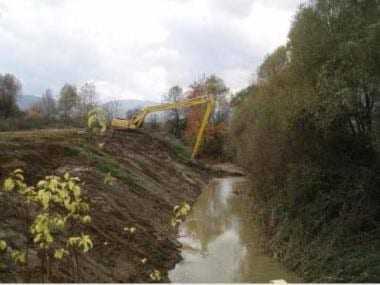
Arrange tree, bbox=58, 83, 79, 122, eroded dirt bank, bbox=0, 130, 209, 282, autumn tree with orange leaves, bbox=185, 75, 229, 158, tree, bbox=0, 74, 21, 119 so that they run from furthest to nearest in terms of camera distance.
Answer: tree, bbox=58, 83, 79, 122
autumn tree with orange leaves, bbox=185, 75, 229, 158
tree, bbox=0, 74, 21, 119
eroded dirt bank, bbox=0, 130, 209, 282

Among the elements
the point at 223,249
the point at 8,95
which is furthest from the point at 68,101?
the point at 223,249

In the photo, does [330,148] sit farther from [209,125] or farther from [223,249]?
[209,125]

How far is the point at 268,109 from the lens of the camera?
25750 mm

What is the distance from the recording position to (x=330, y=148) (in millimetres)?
19844

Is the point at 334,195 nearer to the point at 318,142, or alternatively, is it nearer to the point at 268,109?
the point at 318,142

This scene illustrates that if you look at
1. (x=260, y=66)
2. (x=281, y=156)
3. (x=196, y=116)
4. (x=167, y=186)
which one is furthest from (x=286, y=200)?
(x=196, y=116)

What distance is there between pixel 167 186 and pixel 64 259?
21.3 metres

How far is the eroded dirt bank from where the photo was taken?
14.4 meters

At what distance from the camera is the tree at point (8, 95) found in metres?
53.2

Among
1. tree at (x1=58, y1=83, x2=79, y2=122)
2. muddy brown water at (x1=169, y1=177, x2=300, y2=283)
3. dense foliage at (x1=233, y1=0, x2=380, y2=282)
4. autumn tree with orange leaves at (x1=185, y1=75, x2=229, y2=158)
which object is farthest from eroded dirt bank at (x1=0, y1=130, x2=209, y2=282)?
tree at (x1=58, y1=83, x2=79, y2=122)

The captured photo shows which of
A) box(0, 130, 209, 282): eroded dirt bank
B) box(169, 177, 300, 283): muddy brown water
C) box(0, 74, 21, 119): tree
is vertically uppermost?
box(0, 74, 21, 119): tree

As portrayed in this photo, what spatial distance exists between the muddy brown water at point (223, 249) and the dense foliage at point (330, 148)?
78 centimetres

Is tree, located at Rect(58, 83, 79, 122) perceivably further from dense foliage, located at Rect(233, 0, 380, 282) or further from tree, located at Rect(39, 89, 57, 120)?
dense foliage, located at Rect(233, 0, 380, 282)

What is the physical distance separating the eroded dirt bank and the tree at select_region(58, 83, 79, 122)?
127ft
